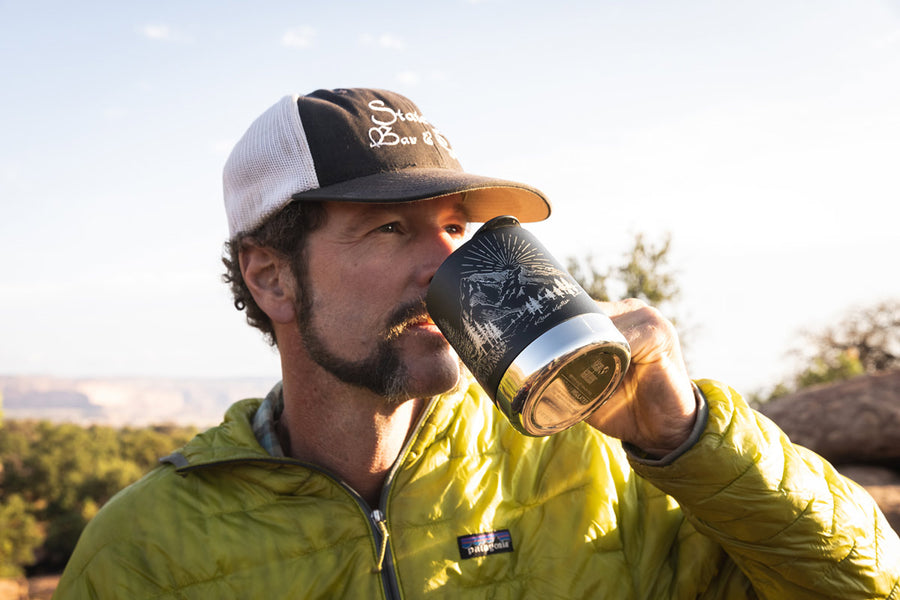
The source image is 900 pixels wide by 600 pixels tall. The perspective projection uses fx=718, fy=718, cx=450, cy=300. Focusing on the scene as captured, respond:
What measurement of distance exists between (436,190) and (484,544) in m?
1.04

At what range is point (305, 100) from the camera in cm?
235

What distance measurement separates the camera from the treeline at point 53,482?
19109 millimetres

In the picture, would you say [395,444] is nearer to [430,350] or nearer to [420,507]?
[420,507]

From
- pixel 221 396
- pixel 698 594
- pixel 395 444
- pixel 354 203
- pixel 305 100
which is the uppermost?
pixel 305 100

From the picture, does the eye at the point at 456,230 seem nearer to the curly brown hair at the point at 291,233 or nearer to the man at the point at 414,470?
the man at the point at 414,470

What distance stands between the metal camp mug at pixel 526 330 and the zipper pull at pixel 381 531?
0.70 metres

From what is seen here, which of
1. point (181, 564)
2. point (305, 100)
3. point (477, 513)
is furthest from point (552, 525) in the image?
point (305, 100)

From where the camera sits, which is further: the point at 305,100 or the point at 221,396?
the point at 221,396

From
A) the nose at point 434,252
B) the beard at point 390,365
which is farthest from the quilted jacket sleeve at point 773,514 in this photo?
the nose at point 434,252

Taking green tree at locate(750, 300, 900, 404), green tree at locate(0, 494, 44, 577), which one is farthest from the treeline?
green tree at locate(750, 300, 900, 404)

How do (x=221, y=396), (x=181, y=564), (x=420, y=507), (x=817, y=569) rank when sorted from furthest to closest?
(x=221, y=396) < (x=420, y=507) < (x=181, y=564) < (x=817, y=569)

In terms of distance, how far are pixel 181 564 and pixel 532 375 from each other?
1.22 meters

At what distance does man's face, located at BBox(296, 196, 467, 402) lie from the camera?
2051mm

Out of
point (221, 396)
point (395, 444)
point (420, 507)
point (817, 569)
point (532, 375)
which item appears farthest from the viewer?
point (221, 396)
